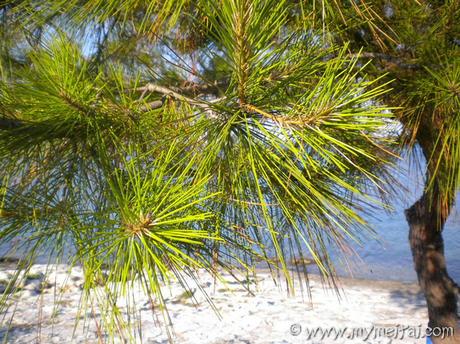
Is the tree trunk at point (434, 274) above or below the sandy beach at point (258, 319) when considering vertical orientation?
above

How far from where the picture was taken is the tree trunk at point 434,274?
154cm

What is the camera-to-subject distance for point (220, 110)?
1.76 ft

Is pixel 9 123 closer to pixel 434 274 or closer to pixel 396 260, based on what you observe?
pixel 434 274

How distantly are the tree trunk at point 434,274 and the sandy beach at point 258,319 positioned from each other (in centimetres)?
42

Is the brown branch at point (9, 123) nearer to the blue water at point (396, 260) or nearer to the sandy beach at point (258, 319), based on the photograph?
the sandy beach at point (258, 319)

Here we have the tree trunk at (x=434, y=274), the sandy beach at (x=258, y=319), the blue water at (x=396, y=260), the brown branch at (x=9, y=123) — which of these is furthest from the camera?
the blue water at (x=396, y=260)

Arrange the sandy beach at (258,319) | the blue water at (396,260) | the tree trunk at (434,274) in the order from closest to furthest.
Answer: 1. the tree trunk at (434,274)
2. the sandy beach at (258,319)
3. the blue water at (396,260)

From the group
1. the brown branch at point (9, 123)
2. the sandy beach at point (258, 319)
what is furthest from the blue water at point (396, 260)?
the brown branch at point (9, 123)

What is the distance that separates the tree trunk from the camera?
60.6 inches

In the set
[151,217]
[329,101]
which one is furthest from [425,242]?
[151,217]

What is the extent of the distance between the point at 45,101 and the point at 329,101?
393 millimetres

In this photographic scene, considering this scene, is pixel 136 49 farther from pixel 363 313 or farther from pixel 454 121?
pixel 363 313

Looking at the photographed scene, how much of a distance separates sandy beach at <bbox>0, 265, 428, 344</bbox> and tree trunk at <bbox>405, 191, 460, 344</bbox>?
0.42 metres

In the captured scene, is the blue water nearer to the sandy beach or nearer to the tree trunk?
the sandy beach
